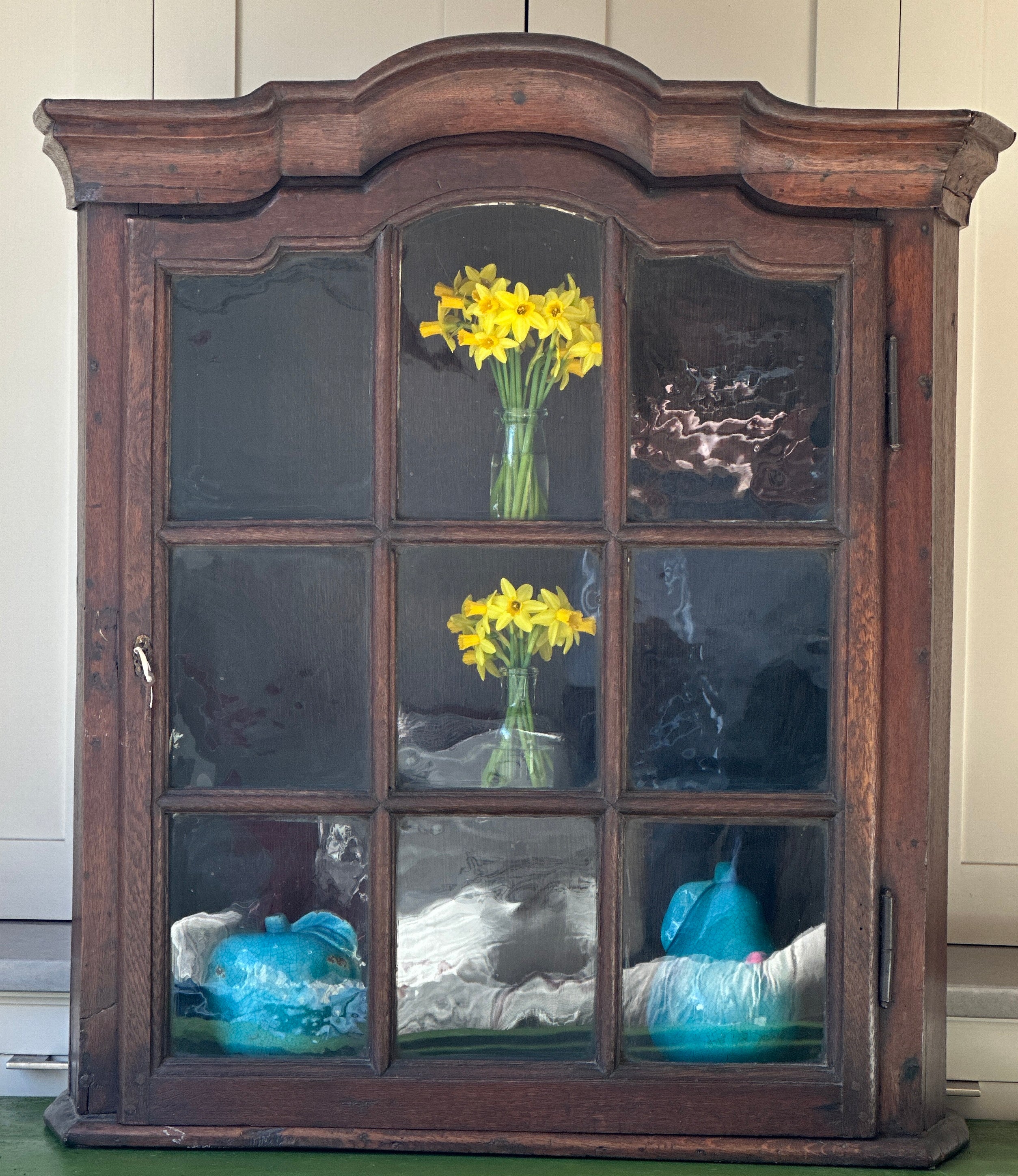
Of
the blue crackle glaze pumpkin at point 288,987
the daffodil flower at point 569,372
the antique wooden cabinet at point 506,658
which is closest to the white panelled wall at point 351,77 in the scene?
the antique wooden cabinet at point 506,658

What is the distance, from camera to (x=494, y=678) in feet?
4.41

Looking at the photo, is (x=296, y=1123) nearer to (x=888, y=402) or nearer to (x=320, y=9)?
(x=888, y=402)

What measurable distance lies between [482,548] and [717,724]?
0.33 meters

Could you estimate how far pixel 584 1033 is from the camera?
1.34 meters

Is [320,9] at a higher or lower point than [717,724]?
higher

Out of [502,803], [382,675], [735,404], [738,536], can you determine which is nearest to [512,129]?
[735,404]

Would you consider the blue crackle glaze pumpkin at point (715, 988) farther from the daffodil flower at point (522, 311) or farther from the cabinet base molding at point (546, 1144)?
the daffodil flower at point (522, 311)

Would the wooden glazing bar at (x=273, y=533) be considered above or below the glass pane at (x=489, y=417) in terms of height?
below

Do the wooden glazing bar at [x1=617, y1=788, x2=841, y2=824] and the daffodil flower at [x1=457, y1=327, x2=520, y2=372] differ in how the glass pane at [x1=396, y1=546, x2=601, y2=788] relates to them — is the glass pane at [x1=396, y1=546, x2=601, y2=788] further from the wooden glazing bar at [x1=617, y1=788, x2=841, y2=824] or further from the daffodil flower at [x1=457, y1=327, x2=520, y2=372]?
the daffodil flower at [x1=457, y1=327, x2=520, y2=372]

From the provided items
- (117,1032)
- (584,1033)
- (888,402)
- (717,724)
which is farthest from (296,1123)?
(888,402)

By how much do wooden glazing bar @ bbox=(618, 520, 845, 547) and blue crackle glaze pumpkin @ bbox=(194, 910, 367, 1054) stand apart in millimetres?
549

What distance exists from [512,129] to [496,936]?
0.89 metres

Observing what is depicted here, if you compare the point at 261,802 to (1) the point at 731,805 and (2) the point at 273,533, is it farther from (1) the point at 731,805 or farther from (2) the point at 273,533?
(1) the point at 731,805

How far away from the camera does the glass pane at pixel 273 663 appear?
1340 mm
